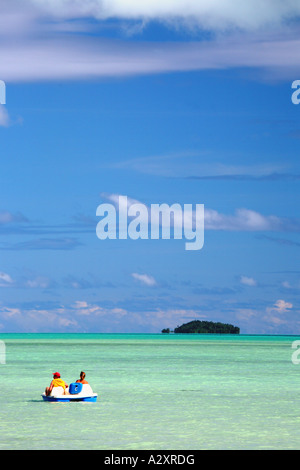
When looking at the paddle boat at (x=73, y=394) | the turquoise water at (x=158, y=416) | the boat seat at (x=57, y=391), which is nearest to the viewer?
the turquoise water at (x=158, y=416)

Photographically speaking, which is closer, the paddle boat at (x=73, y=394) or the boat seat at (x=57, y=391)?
the paddle boat at (x=73, y=394)

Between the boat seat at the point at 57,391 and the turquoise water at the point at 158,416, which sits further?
the boat seat at the point at 57,391

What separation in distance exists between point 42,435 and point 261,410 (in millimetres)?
13147

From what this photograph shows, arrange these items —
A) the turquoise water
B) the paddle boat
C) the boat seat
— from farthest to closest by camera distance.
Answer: the boat seat, the paddle boat, the turquoise water

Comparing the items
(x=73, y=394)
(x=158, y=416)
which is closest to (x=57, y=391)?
(x=73, y=394)

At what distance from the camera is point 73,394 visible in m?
42.7

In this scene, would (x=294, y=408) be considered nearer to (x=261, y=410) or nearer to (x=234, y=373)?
(x=261, y=410)

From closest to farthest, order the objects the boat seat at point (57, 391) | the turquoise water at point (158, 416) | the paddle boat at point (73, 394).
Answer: the turquoise water at point (158, 416) → the paddle boat at point (73, 394) → the boat seat at point (57, 391)

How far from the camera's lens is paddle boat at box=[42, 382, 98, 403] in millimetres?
42406

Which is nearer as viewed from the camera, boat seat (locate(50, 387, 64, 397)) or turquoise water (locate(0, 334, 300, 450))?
turquoise water (locate(0, 334, 300, 450))

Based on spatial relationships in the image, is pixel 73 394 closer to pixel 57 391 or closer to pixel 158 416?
pixel 57 391

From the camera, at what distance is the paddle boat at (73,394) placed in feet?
139

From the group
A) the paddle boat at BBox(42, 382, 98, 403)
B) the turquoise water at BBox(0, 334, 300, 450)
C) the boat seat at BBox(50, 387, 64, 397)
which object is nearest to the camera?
the turquoise water at BBox(0, 334, 300, 450)

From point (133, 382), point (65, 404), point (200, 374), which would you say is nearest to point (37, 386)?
point (133, 382)
